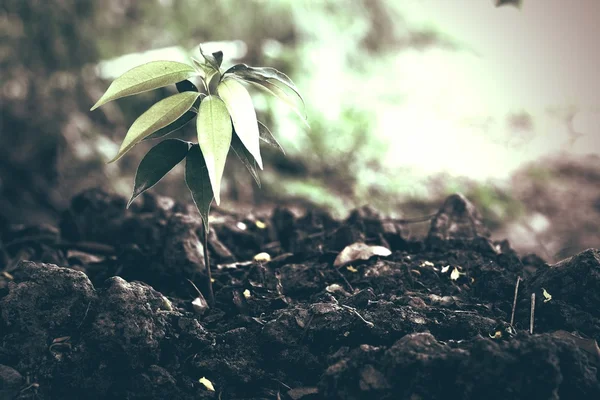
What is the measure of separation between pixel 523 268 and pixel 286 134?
9.67 ft

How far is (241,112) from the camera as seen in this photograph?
4.37 ft

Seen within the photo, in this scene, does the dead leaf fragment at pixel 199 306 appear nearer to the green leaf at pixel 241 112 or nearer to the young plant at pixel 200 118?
the young plant at pixel 200 118

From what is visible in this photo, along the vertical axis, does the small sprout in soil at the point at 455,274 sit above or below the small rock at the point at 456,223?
below

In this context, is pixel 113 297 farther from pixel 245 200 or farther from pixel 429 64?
pixel 429 64

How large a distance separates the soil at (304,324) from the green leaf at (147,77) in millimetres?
452

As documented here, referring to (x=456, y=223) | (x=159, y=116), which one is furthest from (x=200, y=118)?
(x=456, y=223)

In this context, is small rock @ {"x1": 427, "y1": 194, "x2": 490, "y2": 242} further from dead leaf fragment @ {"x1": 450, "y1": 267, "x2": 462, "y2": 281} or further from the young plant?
the young plant

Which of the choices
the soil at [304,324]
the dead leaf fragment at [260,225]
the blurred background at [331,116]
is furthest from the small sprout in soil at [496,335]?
the blurred background at [331,116]

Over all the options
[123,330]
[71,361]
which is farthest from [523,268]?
[71,361]

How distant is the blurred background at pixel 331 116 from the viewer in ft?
14.2

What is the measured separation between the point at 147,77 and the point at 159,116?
95 mm

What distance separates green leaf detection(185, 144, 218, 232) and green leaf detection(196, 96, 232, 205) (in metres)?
0.15

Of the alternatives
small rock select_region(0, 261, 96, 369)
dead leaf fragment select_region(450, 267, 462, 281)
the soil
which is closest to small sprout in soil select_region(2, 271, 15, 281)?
the soil

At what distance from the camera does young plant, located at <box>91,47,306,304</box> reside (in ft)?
4.20
